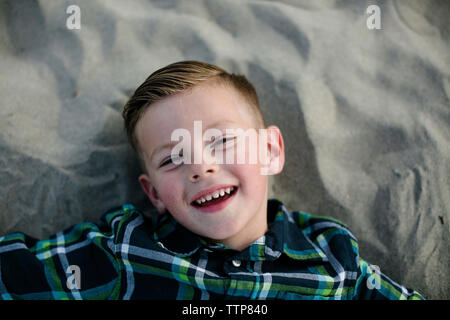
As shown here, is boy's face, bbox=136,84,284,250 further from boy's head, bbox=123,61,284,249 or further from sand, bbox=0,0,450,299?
sand, bbox=0,0,450,299

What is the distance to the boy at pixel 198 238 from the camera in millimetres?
1532

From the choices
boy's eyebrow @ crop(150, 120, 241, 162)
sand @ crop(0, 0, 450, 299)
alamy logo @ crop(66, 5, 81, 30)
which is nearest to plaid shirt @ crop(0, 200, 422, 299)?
sand @ crop(0, 0, 450, 299)

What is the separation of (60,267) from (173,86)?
0.90m

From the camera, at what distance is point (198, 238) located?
64.0 inches

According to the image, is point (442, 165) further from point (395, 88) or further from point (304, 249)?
point (304, 249)

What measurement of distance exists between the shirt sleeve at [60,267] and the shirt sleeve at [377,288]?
3.40 feet

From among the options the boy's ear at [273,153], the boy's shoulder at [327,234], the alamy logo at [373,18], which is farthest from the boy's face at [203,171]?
the alamy logo at [373,18]

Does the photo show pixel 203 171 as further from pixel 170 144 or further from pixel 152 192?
pixel 152 192

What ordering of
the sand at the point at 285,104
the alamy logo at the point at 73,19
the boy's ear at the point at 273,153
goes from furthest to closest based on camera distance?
the alamy logo at the point at 73,19
the sand at the point at 285,104
the boy's ear at the point at 273,153

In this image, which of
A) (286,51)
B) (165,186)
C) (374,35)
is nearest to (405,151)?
(374,35)

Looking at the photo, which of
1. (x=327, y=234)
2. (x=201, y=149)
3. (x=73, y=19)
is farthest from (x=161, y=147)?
(x=73, y=19)

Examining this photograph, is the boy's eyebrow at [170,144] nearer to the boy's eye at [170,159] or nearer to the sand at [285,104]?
the boy's eye at [170,159]

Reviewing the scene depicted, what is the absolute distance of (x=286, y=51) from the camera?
6.84ft
